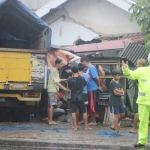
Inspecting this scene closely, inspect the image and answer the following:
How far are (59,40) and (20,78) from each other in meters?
7.43

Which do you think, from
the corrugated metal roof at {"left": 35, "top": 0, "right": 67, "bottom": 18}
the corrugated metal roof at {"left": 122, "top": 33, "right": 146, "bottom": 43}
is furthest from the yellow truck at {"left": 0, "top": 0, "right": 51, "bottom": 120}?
the corrugated metal roof at {"left": 35, "top": 0, "right": 67, "bottom": 18}

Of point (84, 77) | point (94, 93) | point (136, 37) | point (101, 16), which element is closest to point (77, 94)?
point (84, 77)

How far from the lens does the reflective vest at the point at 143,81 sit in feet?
24.3

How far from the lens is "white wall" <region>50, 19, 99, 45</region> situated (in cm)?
1725

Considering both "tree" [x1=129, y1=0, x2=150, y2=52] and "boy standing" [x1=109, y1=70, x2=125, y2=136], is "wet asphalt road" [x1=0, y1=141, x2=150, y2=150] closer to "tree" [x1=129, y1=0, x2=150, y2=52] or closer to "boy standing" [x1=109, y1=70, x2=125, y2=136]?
"boy standing" [x1=109, y1=70, x2=125, y2=136]

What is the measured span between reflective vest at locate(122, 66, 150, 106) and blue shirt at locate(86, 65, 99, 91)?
2.87 m

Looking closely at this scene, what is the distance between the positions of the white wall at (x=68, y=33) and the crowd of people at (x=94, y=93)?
520 cm

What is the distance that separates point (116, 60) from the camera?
11.2 metres

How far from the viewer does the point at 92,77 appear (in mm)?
10469

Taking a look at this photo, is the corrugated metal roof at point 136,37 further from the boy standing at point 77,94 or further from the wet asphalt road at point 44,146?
the wet asphalt road at point 44,146

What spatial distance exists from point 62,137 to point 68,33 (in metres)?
9.50

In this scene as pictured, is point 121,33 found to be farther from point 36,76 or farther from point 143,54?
point 36,76

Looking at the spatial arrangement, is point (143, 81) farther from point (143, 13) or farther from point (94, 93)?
point (94, 93)

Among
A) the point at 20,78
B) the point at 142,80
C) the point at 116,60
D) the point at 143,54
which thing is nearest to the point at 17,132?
the point at 20,78
